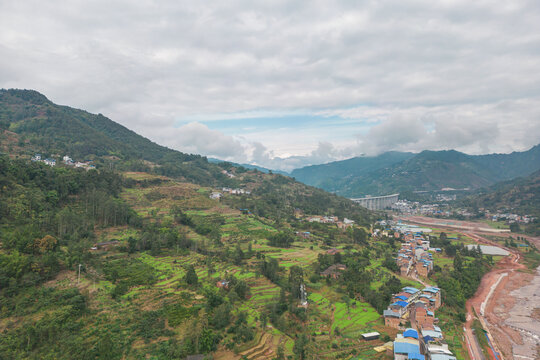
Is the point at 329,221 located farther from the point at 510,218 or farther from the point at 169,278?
the point at 510,218

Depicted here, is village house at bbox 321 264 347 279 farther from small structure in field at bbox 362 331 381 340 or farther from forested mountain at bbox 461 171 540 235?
forested mountain at bbox 461 171 540 235

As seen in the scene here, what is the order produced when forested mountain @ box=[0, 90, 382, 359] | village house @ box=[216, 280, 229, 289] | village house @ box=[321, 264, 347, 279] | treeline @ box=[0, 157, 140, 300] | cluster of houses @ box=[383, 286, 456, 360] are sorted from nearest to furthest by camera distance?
forested mountain @ box=[0, 90, 382, 359] < cluster of houses @ box=[383, 286, 456, 360] < treeline @ box=[0, 157, 140, 300] < village house @ box=[216, 280, 229, 289] < village house @ box=[321, 264, 347, 279]

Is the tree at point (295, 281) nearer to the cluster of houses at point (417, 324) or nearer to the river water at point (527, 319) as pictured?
the cluster of houses at point (417, 324)

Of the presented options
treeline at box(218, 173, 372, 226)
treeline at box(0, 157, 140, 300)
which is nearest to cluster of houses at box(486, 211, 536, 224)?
treeline at box(218, 173, 372, 226)

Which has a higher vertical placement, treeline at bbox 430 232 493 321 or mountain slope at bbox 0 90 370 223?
mountain slope at bbox 0 90 370 223

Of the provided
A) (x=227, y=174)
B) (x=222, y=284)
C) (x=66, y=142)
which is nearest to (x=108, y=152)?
(x=66, y=142)

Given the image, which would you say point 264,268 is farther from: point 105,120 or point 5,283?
point 105,120

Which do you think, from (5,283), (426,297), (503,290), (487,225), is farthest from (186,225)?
(487,225)

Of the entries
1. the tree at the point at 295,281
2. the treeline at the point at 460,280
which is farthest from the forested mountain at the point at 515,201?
the tree at the point at 295,281
